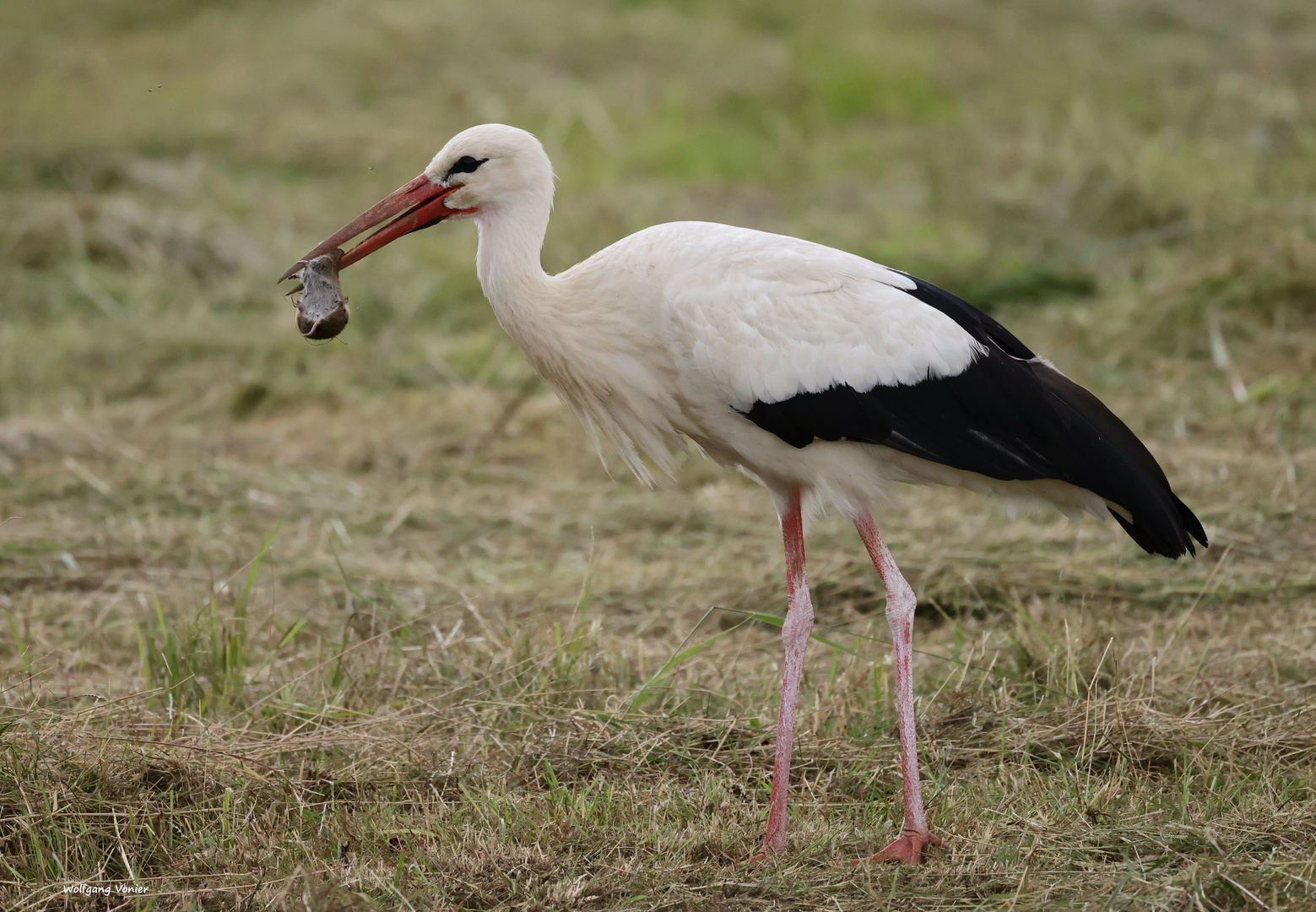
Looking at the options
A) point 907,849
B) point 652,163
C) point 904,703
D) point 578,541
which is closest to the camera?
point 907,849

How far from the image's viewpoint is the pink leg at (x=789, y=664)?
3486 millimetres

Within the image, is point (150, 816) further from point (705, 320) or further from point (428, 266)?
point (428, 266)

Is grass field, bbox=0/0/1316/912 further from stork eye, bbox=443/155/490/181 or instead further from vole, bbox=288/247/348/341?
stork eye, bbox=443/155/490/181

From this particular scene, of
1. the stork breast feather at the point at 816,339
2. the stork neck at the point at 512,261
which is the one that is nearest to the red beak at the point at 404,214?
the stork neck at the point at 512,261

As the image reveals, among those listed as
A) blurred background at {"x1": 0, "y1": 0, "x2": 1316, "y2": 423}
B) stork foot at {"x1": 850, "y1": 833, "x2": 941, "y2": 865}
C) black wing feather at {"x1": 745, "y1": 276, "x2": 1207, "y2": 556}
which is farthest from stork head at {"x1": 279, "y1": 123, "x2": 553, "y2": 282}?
blurred background at {"x1": 0, "y1": 0, "x2": 1316, "y2": 423}

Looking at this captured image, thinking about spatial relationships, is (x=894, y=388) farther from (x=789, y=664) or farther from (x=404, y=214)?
(x=404, y=214)

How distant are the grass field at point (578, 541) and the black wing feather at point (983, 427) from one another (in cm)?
60

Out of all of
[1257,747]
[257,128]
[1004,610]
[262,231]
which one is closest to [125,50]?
[257,128]

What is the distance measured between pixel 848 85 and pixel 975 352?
10070 mm

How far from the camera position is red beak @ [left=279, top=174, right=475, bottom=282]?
3.90m

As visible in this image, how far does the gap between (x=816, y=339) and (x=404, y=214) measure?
1.21 m

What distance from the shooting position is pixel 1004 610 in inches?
197

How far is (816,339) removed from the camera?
376 centimetres

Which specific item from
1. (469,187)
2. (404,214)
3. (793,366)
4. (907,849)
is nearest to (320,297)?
(404,214)
